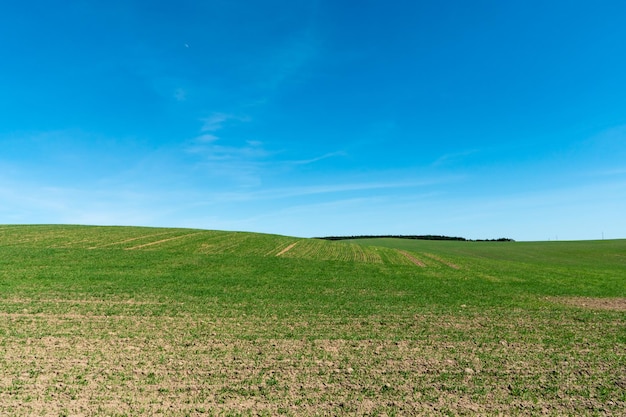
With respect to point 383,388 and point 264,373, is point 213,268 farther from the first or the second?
point 383,388

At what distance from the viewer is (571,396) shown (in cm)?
682

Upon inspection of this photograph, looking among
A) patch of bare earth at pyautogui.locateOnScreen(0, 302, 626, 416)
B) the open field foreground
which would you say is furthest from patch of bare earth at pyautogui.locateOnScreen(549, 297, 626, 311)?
patch of bare earth at pyautogui.locateOnScreen(0, 302, 626, 416)

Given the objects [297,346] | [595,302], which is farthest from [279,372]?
[595,302]

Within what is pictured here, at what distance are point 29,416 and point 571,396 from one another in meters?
10.0

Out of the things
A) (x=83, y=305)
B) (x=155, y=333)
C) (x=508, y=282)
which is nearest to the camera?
(x=155, y=333)

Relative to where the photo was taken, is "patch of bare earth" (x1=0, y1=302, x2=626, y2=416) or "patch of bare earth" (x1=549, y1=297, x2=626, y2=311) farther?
"patch of bare earth" (x1=549, y1=297, x2=626, y2=311)

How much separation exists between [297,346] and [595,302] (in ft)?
53.8

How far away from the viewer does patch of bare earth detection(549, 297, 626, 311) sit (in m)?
15.7

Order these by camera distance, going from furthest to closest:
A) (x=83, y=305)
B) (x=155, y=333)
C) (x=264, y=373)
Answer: (x=83, y=305), (x=155, y=333), (x=264, y=373)

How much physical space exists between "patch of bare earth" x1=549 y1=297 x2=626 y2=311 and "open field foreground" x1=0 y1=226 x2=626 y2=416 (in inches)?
4.2

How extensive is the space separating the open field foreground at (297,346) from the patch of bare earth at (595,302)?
11cm

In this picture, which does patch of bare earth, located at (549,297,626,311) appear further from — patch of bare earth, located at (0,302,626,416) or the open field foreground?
patch of bare earth, located at (0,302,626,416)

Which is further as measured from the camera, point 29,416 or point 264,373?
point 264,373

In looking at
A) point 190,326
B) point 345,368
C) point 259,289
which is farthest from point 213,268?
point 345,368
